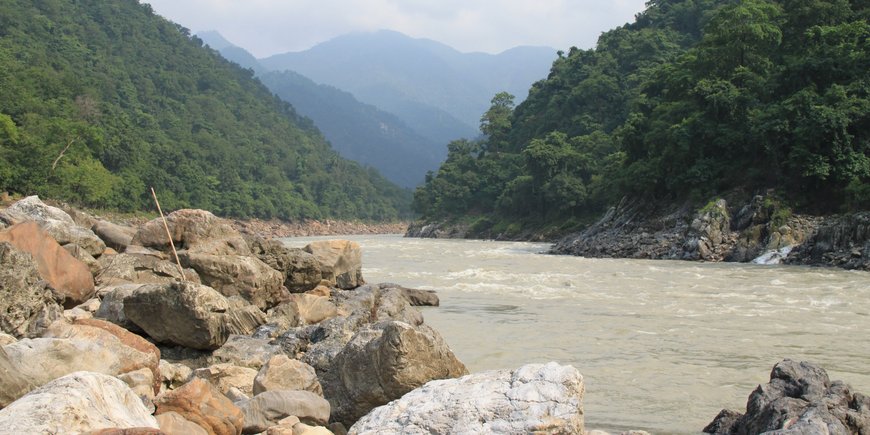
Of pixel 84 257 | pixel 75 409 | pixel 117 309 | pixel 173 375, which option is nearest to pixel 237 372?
pixel 173 375

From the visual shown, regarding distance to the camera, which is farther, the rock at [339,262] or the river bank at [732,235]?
the river bank at [732,235]

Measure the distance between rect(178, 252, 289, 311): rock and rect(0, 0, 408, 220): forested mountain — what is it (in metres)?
37.3

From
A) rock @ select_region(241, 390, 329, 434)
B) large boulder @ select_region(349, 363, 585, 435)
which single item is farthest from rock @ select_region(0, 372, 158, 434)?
large boulder @ select_region(349, 363, 585, 435)

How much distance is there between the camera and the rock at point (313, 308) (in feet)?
43.1

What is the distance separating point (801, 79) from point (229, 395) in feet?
115

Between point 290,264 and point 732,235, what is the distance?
955 inches

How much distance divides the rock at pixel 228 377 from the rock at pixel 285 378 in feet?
1.28

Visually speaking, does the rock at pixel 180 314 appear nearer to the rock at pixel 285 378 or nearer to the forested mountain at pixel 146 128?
the rock at pixel 285 378

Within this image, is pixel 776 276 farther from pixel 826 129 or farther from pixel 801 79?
pixel 801 79

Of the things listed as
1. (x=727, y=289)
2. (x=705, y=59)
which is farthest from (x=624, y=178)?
(x=727, y=289)

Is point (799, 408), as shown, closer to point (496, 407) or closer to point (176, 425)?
point (496, 407)

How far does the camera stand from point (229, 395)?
277 inches

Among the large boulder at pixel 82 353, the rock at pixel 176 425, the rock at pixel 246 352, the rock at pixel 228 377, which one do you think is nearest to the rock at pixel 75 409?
the rock at pixel 176 425

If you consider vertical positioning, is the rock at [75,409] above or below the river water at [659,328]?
above
